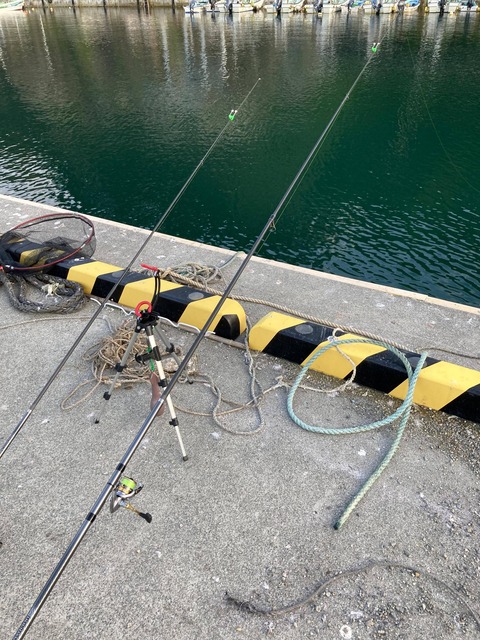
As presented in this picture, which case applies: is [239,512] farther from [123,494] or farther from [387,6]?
[387,6]

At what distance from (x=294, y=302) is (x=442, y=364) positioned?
247 cm

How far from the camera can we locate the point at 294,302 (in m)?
7.20

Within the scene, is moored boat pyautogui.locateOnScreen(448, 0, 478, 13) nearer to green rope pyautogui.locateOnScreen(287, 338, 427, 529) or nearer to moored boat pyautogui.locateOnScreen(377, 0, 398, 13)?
moored boat pyautogui.locateOnScreen(377, 0, 398, 13)

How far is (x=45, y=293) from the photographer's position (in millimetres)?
7477

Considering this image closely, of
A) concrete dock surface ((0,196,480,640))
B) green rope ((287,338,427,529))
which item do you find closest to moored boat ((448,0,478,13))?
concrete dock surface ((0,196,480,640))

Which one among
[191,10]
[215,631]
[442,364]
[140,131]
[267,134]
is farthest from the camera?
[191,10]

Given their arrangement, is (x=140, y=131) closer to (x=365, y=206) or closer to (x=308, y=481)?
(x=365, y=206)

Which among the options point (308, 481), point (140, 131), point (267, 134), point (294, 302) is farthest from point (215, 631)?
point (140, 131)

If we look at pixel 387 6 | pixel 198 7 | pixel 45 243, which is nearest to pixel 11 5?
pixel 198 7

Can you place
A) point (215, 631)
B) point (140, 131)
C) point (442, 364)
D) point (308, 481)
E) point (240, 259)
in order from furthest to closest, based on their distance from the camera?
point (140, 131)
point (240, 259)
point (442, 364)
point (308, 481)
point (215, 631)

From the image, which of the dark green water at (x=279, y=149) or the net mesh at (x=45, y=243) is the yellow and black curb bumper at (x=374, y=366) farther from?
the dark green water at (x=279, y=149)

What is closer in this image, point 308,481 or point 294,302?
point 308,481

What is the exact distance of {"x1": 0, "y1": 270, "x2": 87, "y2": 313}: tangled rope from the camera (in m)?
6.99

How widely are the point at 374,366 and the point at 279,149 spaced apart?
14596 mm
